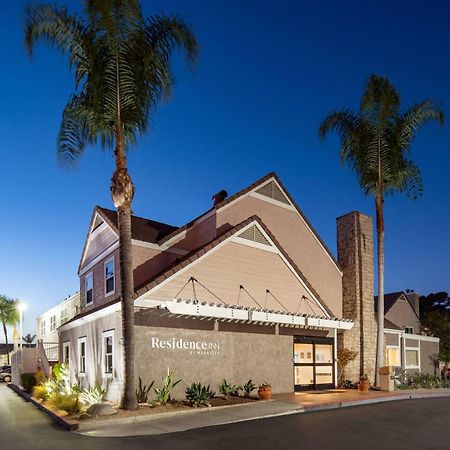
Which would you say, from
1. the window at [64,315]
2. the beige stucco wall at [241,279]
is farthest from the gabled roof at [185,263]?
the window at [64,315]

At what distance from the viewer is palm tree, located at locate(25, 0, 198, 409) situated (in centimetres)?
1580

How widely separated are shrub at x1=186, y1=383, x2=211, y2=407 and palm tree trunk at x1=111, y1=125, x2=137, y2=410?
6.52ft

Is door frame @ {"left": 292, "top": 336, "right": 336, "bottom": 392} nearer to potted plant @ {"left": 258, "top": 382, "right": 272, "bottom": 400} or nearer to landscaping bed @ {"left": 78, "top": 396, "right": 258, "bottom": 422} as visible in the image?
potted plant @ {"left": 258, "top": 382, "right": 272, "bottom": 400}

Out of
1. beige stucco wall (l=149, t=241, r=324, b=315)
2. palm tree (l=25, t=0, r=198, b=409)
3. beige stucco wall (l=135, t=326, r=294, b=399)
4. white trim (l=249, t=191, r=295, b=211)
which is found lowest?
beige stucco wall (l=135, t=326, r=294, b=399)

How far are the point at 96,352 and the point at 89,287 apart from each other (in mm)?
5964

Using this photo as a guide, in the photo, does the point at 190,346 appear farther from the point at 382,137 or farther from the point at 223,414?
the point at 382,137

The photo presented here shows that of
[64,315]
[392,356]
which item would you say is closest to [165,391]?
[392,356]

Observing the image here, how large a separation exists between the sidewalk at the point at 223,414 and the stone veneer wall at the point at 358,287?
4.97m

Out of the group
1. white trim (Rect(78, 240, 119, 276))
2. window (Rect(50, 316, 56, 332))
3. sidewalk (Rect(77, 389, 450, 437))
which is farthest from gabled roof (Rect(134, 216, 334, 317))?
window (Rect(50, 316, 56, 332))

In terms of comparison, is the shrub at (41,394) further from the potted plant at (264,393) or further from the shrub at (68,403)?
the potted plant at (264,393)

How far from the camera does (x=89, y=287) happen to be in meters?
25.4

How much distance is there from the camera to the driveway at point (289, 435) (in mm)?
10828

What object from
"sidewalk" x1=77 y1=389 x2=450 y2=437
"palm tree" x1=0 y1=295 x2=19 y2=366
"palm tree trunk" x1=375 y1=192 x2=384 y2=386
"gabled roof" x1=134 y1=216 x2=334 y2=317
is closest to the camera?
"sidewalk" x1=77 y1=389 x2=450 y2=437

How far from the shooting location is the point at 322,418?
1453cm
